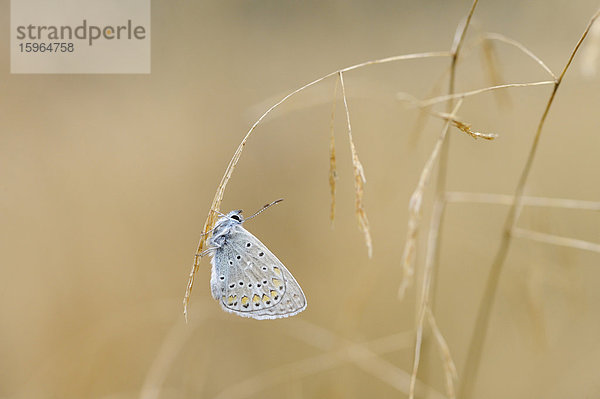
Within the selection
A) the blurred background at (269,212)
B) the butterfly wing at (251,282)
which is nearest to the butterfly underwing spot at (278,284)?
the butterfly wing at (251,282)

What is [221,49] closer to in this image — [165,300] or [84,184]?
[84,184]

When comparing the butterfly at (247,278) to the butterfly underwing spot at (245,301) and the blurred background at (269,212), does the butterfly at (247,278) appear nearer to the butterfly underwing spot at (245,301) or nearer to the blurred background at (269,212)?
the butterfly underwing spot at (245,301)

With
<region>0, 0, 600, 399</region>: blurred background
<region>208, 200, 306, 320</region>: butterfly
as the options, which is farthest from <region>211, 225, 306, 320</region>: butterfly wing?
<region>0, 0, 600, 399</region>: blurred background

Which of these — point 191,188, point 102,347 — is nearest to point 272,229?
point 191,188

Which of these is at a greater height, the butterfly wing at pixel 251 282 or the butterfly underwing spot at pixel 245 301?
the butterfly wing at pixel 251 282

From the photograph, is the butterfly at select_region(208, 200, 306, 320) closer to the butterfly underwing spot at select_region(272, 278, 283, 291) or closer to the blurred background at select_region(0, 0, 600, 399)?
the butterfly underwing spot at select_region(272, 278, 283, 291)

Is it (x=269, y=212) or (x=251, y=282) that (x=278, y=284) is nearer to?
(x=251, y=282)

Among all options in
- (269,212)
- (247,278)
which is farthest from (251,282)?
(269,212)
